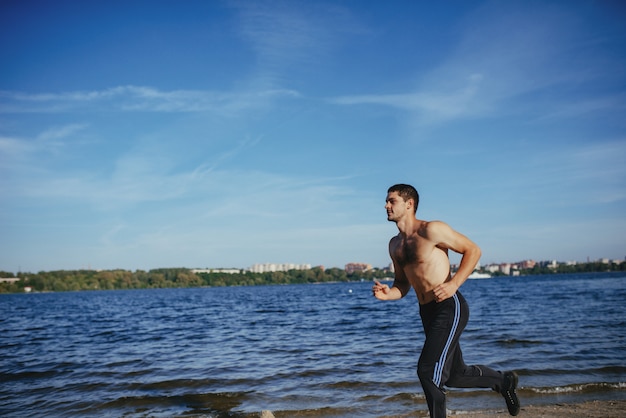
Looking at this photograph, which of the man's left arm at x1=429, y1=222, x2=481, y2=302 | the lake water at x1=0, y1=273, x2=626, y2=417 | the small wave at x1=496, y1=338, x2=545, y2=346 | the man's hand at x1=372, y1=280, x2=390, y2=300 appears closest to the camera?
the man's left arm at x1=429, y1=222, x2=481, y2=302

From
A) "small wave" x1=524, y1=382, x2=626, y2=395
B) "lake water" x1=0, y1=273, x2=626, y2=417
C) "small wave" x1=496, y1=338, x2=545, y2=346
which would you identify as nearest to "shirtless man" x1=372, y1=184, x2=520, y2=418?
"lake water" x1=0, y1=273, x2=626, y2=417

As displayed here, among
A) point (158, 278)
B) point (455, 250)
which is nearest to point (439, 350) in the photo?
point (455, 250)

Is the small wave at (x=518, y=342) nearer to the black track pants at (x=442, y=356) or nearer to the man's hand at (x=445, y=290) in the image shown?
the black track pants at (x=442, y=356)

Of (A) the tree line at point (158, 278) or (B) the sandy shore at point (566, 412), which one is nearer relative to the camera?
(B) the sandy shore at point (566, 412)

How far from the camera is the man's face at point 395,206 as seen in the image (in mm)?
4711

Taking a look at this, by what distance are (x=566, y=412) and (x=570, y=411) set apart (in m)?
0.09

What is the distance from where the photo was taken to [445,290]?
14.5 feet

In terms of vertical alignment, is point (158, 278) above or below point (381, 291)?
below

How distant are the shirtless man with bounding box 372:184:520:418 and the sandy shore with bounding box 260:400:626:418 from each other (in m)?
1.51

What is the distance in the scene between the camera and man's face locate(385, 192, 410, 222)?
4711 millimetres

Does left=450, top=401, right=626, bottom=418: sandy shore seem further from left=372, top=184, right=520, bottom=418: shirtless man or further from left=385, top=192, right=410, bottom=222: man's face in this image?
left=385, top=192, right=410, bottom=222: man's face

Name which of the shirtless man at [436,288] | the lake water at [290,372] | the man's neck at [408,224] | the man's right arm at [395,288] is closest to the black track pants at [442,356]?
the shirtless man at [436,288]

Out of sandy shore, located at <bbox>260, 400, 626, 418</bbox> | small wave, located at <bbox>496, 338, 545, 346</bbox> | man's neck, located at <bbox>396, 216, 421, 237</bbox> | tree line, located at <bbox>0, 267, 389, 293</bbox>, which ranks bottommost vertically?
tree line, located at <bbox>0, 267, 389, 293</bbox>

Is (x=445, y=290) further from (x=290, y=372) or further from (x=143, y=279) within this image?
(x=143, y=279)
